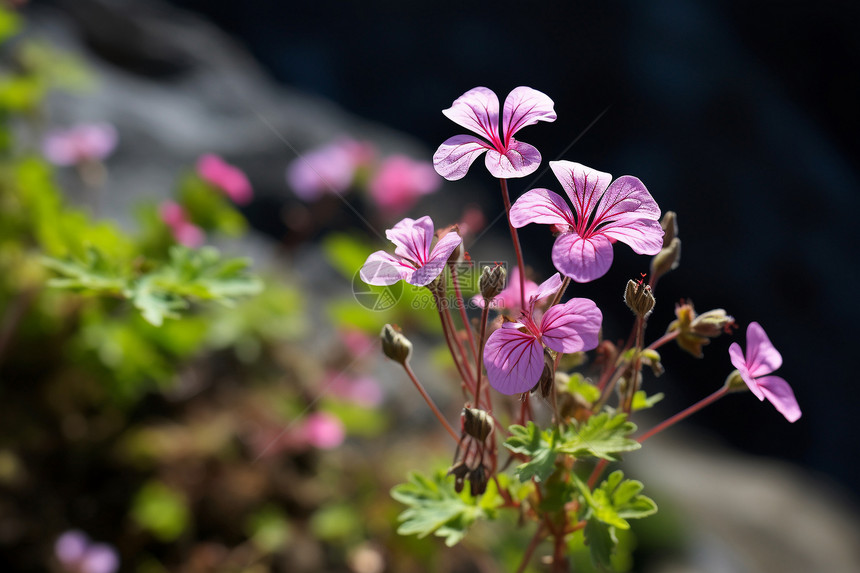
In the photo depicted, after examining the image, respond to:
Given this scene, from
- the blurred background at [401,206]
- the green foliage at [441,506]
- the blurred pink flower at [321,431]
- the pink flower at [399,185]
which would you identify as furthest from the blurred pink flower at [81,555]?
the pink flower at [399,185]

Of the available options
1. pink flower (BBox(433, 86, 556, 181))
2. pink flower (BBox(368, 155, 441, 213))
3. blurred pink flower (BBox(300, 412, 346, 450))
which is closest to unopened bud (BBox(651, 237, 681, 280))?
pink flower (BBox(433, 86, 556, 181))

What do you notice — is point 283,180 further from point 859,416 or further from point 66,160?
point 859,416

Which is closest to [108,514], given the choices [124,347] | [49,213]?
[124,347]

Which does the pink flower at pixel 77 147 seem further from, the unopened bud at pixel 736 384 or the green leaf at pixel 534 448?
the unopened bud at pixel 736 384

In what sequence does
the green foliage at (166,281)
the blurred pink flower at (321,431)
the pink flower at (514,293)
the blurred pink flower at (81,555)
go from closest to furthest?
the pink flower at (514,293)
the green foliage at (166,281)
the blurred pink flower at (81,555)
the blurred pink flower at (321,431)

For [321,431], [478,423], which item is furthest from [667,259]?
[321,431]

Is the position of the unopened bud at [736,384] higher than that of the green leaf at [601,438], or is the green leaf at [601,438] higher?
the unopened bud at [736,384]

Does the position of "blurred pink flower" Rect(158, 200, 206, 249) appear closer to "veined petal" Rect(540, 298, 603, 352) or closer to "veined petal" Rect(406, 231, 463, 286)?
"veined petal" Rect(406, 231, 463, 286)
